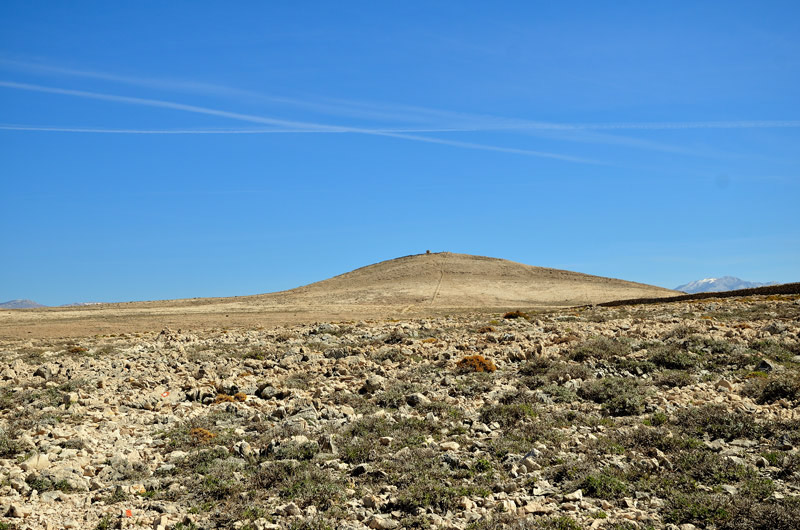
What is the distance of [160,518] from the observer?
7715mm

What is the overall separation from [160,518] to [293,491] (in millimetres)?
1883

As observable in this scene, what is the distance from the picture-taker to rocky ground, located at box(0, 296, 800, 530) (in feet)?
25.8

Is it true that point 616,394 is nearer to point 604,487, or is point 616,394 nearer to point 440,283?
point 604,487

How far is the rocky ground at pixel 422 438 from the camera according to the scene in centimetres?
786


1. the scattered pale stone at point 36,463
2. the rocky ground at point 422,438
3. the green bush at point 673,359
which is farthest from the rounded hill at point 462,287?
the scattered pale stone at point 36,463

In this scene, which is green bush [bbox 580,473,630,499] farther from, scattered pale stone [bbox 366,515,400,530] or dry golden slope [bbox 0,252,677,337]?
dry golden slope [bbox 0,252,677,337]

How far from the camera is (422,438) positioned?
1080cm

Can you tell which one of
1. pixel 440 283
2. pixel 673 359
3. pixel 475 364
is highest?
pixel 440 283

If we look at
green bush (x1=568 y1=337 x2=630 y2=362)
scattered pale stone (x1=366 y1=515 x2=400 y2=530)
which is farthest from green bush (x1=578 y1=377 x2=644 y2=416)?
scattered pale stone (x1=366 y1=515 x2=400 y2=530)

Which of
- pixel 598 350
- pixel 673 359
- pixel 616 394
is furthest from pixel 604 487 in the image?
pixel 598 350

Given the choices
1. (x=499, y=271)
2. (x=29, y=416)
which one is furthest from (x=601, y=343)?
(x=499, y=271)

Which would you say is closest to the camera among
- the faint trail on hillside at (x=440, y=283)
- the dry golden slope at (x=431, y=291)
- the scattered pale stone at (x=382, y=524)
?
the scattered pale stone at (x=382, y=524)

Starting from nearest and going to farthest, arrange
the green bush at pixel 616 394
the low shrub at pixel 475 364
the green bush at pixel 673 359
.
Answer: the green bush at pixel 616 394
the green bush at pixel 673 359
the low shrub at pixel 475 364

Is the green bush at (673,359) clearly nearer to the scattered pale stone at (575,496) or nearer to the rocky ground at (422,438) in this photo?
the rocky ground at (422,438)
